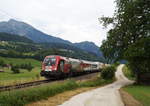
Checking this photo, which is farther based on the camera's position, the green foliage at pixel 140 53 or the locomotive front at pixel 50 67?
the green foliage at pixel 140 53

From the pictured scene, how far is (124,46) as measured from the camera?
47625mm

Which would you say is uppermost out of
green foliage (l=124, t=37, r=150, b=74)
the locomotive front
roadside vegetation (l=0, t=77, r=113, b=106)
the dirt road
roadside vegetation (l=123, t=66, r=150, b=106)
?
green foliage (l=124, t=37, r=150, b=74)

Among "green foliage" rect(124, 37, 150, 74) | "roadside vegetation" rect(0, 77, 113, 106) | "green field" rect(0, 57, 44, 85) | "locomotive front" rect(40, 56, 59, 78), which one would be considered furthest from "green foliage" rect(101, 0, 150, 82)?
"roadside vegetation" rect(0, 77, 113, 106)

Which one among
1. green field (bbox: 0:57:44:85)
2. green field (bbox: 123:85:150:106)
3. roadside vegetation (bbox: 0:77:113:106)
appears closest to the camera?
roadside vegetation (bbox: 0:77:113:106)

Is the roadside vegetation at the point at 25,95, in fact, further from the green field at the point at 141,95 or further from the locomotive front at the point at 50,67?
the locomotive front at the point at 50,67

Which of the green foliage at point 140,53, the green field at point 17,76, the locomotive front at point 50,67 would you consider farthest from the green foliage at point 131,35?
the green field at point 17,76

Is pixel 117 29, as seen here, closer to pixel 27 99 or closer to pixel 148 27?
pixel 148 27

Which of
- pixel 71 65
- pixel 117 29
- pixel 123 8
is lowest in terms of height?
pixel 71 65

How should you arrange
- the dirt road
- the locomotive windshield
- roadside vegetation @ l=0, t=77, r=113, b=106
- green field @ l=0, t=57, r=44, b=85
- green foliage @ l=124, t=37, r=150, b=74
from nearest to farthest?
1. roadside vegetation @ l=0, t=77, r=113, b=106
2. the dirt road
3. green field @ l=0, t=57, r=44, b=85
4. the locomotive windshield
5. green foliage @ l=124, t=37, r=150, b=74

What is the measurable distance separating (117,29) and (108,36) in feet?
7.12

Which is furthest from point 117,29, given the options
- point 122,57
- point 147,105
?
point 147,105

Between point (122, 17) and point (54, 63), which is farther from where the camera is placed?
point (122, 17)

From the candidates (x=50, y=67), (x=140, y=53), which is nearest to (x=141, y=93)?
(x=140, y=53)

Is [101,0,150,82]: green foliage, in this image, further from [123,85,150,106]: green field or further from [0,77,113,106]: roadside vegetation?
[0,77,113,106]: roadside vegetation
